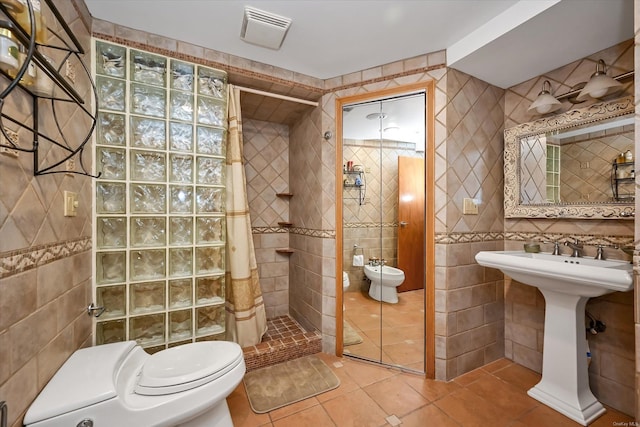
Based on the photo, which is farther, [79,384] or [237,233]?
[237,233]

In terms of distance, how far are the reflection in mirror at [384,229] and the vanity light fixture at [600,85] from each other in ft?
2.80

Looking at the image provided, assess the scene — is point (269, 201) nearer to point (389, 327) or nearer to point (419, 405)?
point (389, 327)

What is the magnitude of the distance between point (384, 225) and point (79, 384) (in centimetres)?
178

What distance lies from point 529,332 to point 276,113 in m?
2.61

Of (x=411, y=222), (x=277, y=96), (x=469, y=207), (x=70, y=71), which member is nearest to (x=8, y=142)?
(x=70, y=71)

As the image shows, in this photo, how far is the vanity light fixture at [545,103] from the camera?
5.22 feet

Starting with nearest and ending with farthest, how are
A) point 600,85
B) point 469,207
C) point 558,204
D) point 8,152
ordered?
point 8,152 → point 600,85 → point 558,204 → point 469,207

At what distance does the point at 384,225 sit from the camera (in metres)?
1.95

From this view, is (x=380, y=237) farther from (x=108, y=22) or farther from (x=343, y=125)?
(x=108, y=22)

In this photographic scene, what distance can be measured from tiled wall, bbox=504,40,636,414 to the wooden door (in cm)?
70

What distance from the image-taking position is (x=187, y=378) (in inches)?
42.0

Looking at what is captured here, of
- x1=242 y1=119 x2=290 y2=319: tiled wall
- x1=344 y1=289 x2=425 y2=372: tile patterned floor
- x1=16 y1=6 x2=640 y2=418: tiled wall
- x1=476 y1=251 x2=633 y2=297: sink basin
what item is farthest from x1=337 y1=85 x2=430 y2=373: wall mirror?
x1=242 y1=119 x2=290 y2=319: tiled wall

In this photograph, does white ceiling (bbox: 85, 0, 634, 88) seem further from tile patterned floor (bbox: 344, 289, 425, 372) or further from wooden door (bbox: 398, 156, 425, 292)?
tile patterned floor (bbox: 344, 289, 425, 372)

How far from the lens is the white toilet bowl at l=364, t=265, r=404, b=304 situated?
6.32 feet
